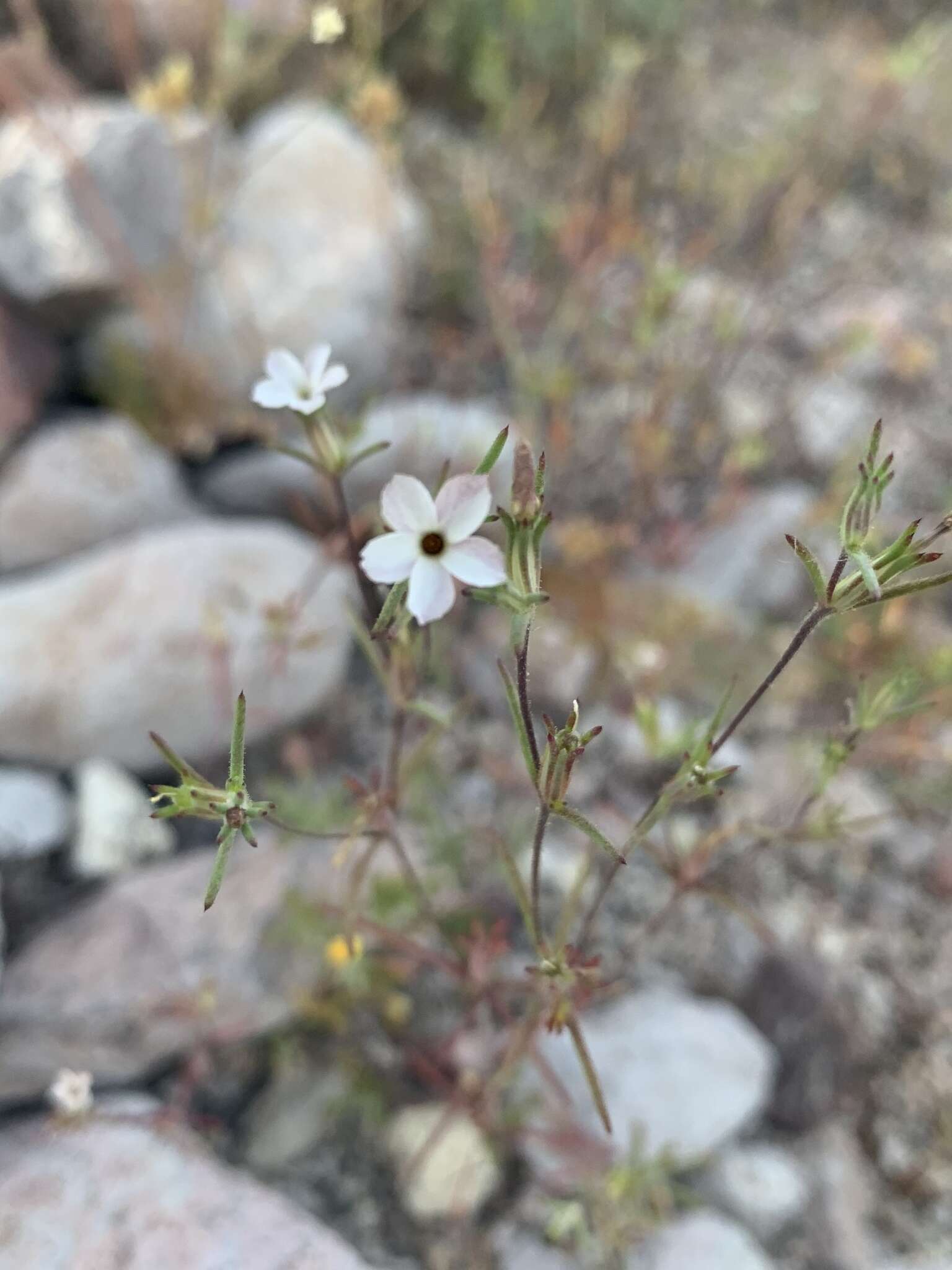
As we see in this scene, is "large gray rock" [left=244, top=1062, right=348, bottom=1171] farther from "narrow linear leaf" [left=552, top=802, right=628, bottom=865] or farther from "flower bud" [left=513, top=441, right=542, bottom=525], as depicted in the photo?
"flower bud" [left=513, top=441, right=542, bottom=525]

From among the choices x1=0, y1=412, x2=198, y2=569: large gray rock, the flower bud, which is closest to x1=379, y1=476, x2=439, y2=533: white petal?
the flower bud

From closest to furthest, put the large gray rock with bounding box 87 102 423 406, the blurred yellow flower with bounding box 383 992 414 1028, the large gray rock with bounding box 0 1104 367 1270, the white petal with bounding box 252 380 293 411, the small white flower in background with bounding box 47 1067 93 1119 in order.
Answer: the white petal with bounding box 252 380 293 411 < the large gray rock with bounding box 0 1104 367 1270 < the small white flower in background with bounding box 47 1067 93 1119 < the blurred yellow flower with bounding box 383 992 414 1028 < the large gray rock with bounding box 87 102 423 406

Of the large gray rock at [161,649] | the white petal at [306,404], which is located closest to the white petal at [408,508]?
the white petal at [306,404]

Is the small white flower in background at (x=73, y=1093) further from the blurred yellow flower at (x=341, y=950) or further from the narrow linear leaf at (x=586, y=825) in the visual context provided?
the narrow linear leaf at (x=586, y=825)

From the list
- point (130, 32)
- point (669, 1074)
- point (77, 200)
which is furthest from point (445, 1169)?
point (130, 32)

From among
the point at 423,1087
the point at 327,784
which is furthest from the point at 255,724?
the point at 423,1087
